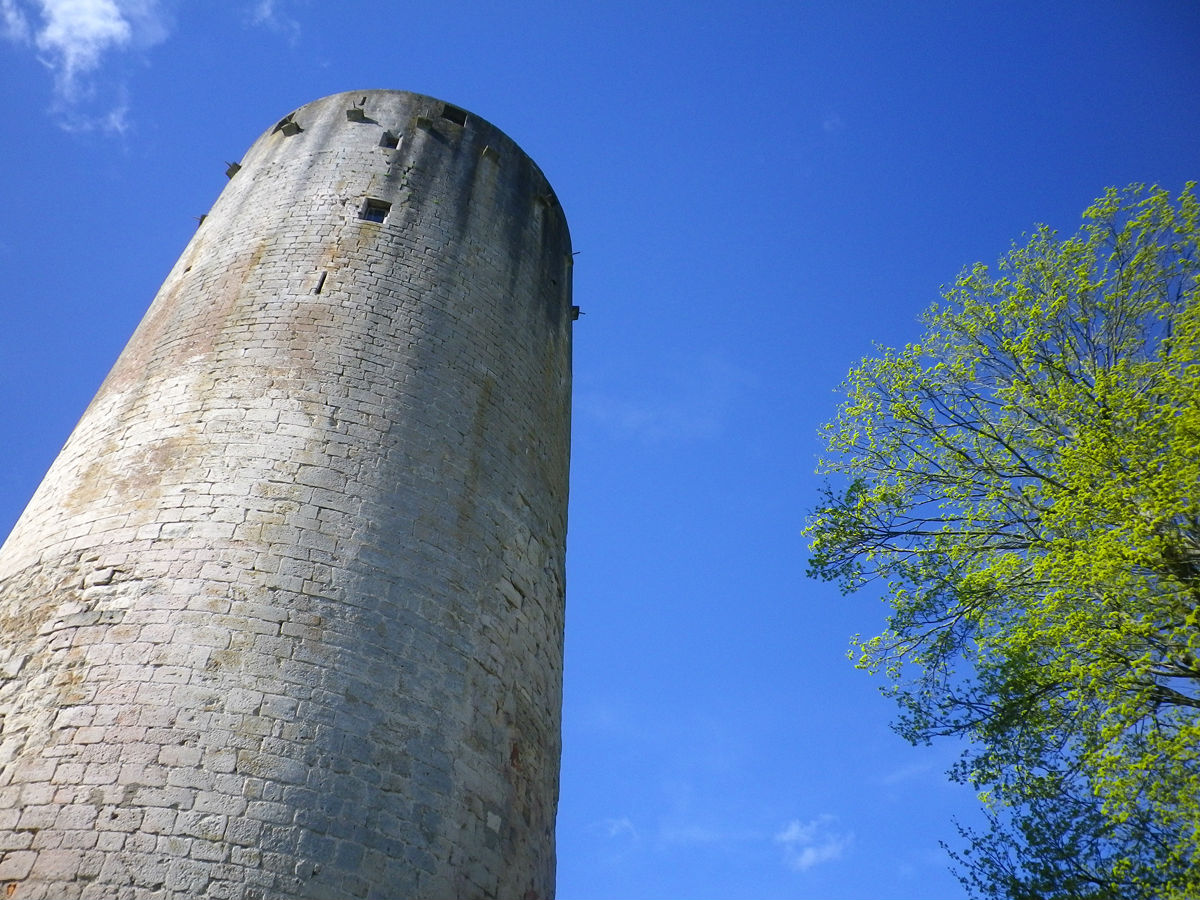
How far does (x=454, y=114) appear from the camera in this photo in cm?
1128

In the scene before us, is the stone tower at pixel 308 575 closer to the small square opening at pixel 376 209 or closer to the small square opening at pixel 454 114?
the small square opening at pixel 376 209

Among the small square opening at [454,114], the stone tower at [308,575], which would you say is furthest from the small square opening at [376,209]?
the small square opening at [454,114]

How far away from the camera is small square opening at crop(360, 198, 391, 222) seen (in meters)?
9.59

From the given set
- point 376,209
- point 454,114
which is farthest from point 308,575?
point 454,114

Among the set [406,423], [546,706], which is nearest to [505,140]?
[406,423]

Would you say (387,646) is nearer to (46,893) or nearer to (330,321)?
(46,893)

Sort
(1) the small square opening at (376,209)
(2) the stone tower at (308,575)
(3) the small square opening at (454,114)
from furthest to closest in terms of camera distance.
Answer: (3) the small square opening at (454,114), (1) the small square opening at (376,209), (2) the stone tower at (308,575)

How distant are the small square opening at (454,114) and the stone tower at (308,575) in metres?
1.10

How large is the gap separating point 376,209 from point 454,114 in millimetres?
2343

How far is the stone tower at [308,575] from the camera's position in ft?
17.7

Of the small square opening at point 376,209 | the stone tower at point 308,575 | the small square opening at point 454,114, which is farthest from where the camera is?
the small square opening at point 454,114

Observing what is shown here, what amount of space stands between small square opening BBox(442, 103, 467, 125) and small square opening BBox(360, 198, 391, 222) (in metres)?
2.11

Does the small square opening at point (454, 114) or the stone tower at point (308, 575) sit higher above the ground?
the small square opening at point (454, 114)

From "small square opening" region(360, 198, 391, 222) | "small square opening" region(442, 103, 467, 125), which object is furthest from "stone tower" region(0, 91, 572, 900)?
"small square opening" region(442, 103, 467, 125)
